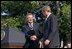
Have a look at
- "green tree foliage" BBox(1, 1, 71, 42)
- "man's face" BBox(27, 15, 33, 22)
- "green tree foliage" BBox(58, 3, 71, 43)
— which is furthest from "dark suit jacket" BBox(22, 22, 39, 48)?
"green tree foliage" BBox(58, 3, 71, 43)

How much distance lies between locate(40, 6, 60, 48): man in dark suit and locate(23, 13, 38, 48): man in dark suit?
139 mm

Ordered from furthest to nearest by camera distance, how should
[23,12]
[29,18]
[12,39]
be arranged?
[23,12] → [29,18] → [12,39]

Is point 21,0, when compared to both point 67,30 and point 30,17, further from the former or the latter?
point 67,30

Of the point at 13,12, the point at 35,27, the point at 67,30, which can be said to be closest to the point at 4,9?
the point at 13,12

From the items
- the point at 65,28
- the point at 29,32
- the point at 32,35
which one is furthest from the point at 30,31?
the point at 65,28

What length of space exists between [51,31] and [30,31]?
419 mm

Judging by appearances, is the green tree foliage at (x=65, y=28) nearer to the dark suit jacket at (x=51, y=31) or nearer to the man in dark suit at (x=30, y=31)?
the dark suit jacket at (x=51, y=31)

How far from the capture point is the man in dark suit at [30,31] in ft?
18.2

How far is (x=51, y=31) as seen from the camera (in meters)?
5.59

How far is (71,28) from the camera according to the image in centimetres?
568

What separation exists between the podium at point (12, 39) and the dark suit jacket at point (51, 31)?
407mm

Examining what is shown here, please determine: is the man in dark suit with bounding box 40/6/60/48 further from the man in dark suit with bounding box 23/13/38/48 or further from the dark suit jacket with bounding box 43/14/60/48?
the man in dark suit with bounding box 23/13/38/48

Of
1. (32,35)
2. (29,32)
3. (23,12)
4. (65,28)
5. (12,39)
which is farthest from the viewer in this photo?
A: (23,12)

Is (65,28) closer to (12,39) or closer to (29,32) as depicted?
(29,32)
